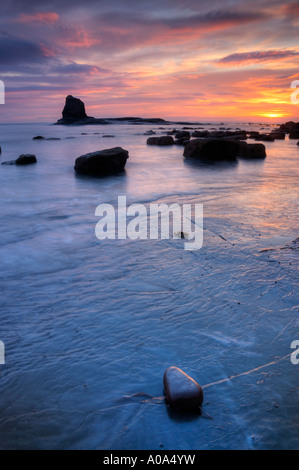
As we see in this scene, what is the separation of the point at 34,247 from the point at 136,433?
3.45 m

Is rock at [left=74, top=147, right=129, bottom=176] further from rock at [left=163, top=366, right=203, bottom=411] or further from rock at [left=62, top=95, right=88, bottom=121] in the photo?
rock at [left=62, top=95, right=88, bottom=121]

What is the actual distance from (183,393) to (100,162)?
1040 centimetres

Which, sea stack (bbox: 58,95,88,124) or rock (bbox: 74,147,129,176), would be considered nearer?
rock (bbox: 74,147,129,176)

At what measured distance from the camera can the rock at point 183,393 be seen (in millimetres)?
1979

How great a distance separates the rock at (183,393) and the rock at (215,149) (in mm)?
14700

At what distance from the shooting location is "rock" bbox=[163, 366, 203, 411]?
1.98 meters

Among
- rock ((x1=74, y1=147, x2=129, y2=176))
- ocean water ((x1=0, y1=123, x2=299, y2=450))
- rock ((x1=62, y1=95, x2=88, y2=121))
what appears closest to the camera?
ocean water ((x1=0, y1=123, x2=299, y2=450))

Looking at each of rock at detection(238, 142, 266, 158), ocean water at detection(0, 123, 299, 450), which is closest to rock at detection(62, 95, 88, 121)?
rock at detection(238, 142, 266, 158)

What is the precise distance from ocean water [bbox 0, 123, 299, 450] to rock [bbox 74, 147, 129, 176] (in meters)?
6.12

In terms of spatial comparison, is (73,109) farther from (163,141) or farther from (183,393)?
(183,393)

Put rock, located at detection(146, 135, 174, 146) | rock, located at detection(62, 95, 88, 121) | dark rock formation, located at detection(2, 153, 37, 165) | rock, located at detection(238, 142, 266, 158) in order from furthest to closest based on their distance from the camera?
rock, located at detection(62, 95, 88, 121), rock, located at detection(146, 135, 174, 146), rock, located at detection(238, 142, 266, 158), dark rock formation, located at detection(2, 153, 37, 165)
